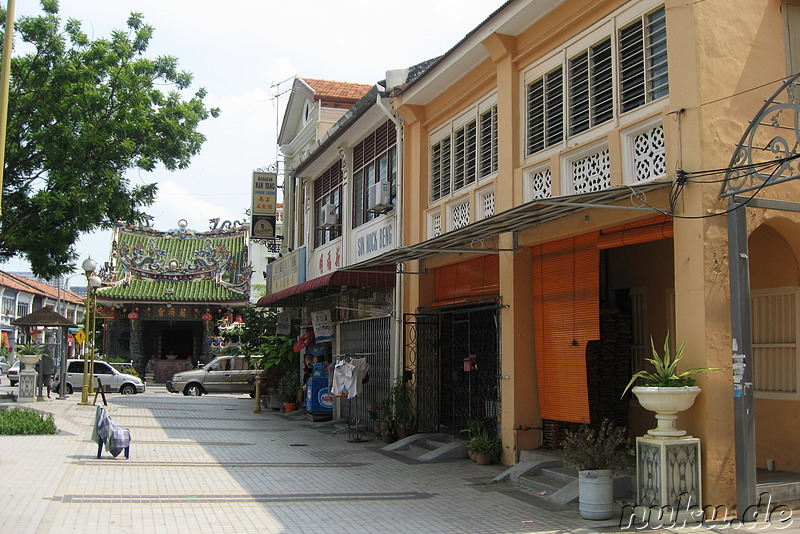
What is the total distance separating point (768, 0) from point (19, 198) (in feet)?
57.7

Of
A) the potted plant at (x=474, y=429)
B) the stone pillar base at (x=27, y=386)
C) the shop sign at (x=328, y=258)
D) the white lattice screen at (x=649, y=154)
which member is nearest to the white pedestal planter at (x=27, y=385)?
the stone pillar base at (x=27, y=386)

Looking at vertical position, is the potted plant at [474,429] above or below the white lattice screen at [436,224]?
below

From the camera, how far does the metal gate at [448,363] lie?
14.1 m

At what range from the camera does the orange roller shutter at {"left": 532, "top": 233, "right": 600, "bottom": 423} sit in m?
10.7

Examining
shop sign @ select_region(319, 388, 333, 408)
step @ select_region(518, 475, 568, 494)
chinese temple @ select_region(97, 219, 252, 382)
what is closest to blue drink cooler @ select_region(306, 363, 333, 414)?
shop sign @ select_region(319, 388, 333, 408)

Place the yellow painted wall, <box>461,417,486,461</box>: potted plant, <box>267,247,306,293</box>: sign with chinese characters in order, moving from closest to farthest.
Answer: the yellow painted wall → <box>461,417,486,461</box>: potted plant → <box>267,247,306,293</box>: sign with chinese characters

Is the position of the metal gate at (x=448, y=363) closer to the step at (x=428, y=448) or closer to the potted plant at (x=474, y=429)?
the step at (x=428, y=448)

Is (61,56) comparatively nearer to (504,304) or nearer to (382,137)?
(382,137)

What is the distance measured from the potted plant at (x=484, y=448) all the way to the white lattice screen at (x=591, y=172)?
425 cm

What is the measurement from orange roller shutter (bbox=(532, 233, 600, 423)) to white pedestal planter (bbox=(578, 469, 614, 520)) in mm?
2030

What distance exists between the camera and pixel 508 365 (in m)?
12.0

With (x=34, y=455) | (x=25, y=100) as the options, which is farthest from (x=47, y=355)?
(x=34, y=455)

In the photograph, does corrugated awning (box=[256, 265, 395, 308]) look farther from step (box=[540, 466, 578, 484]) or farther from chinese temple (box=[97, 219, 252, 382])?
chinese temple (box=[97, 219, 252, 382])

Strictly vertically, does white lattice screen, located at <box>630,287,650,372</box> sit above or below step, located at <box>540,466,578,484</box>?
above
